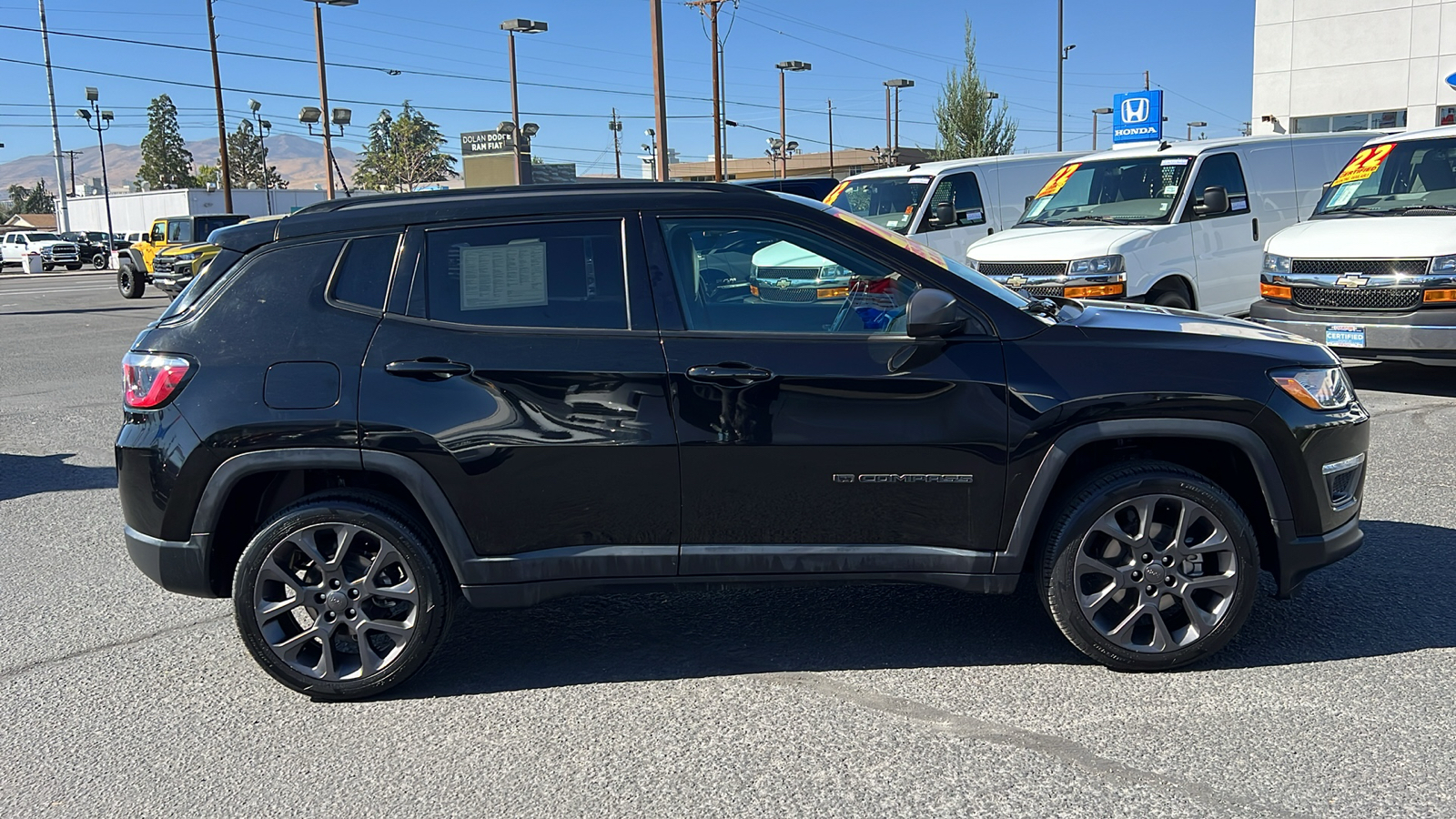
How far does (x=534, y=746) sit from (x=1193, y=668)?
226 centimetres

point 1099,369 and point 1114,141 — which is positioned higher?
point 1114,141

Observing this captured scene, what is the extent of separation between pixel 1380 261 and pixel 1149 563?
619 cm

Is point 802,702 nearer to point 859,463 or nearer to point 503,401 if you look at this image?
point 859,463

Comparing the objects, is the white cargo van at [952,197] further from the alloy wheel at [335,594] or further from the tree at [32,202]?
the tree at [32,202]

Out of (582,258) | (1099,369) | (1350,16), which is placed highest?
(1350,16)

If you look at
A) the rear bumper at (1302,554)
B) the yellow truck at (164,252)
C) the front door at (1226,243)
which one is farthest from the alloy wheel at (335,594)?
the yellow truck at (164,252)

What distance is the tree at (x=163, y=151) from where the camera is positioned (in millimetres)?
120812

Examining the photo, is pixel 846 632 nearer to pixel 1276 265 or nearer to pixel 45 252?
pixel 1276 265

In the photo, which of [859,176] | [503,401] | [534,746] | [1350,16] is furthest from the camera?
[1350,16]

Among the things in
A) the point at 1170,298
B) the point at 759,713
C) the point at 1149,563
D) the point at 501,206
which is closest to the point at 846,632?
the point at 759,713

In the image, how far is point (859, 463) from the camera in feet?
13.0

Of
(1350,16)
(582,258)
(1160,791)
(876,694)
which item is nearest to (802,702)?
(876,694)

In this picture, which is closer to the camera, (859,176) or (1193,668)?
(1193,668)

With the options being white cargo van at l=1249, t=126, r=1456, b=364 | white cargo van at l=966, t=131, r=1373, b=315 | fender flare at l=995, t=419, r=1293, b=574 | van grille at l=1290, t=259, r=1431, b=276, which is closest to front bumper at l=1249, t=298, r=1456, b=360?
white cargo van at l=1249, t=126, r=1456, b=364
